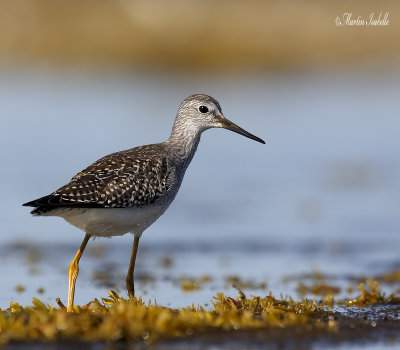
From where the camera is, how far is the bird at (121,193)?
26.5 ft

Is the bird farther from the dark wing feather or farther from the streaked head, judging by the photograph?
the streaked head

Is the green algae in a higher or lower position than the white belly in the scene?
lower

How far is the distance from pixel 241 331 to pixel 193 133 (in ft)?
9.16

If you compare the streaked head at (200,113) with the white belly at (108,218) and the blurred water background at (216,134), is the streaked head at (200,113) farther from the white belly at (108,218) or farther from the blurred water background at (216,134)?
the blurred water background at (216,134)

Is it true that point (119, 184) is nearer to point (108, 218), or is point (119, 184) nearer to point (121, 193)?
point (121, 193)

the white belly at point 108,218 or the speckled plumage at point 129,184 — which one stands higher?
the speckled plumage at point 129,184

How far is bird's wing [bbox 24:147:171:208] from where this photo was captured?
26.4 feet

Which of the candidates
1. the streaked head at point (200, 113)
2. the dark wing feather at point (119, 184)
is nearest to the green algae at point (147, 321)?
the dark wing feather at point (119, 184)

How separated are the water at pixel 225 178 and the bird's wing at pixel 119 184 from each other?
152 centimetres

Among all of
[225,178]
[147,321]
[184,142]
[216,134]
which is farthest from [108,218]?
[216,134]

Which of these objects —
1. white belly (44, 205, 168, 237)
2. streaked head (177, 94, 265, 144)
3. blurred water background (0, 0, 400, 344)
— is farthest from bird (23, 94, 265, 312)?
blurred water background (0, 0, 400, 344)

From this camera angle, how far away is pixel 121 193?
27.4ft

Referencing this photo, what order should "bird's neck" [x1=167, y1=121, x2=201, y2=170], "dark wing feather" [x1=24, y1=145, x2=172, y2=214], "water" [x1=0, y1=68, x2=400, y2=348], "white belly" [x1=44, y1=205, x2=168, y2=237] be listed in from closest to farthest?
"dark wing feather" [x1=24, y1=145, x2=172, y2=214] < "white belly" [x1=44, y1=205, x2=168, y2=237] < "bird's neck" [x1=167, y1=121, x2=201, y2=170] < "water" [x1=0, y1=68, x2=400, y2=348]

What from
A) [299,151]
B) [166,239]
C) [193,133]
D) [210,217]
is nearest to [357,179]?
[299,151]
